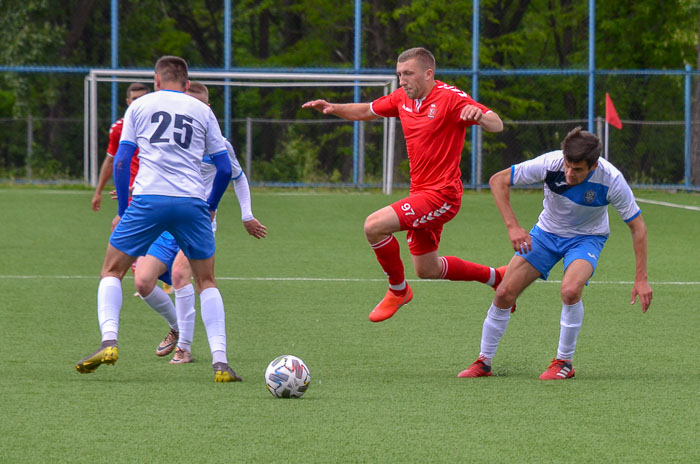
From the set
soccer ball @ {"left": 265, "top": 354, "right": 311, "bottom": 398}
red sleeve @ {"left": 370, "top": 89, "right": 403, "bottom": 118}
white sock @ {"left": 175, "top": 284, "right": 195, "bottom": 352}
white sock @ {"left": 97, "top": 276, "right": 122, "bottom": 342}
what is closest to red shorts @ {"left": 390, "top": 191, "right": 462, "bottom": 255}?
red sleeve @ {"left": 370, "top": 89, "right": 403, "bottom": 118}

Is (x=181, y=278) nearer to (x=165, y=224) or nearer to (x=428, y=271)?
(x=165, y=224)

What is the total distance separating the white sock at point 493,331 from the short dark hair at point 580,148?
1.09m

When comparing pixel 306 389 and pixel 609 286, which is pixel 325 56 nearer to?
pixel 609 286

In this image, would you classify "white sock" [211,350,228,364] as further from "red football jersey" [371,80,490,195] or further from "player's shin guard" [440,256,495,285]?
"player's shin guard" [440,256,495,285]

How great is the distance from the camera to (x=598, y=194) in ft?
20.0

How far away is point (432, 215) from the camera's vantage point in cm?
745

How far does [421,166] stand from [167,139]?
7.54 feet

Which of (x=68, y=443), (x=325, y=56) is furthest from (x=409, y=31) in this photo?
(x=68, y=443)

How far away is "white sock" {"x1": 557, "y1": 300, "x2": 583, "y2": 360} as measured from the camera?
6.22 metres

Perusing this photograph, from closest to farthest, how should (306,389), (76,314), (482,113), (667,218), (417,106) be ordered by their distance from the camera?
1. (306,389)
2. (482,113)
3. (417,106)
4. (76,314)
5. (667,218)

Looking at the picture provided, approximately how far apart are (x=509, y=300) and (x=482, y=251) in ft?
22.9

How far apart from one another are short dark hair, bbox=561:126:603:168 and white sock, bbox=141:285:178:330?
272 centimetres

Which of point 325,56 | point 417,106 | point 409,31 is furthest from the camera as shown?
point 325,56

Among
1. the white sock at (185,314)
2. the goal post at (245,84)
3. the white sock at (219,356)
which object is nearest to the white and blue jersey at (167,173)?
the white sock at (219,356)
